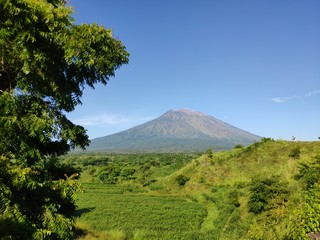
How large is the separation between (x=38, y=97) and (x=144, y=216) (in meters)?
28.1

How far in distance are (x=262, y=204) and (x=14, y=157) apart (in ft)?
96.6

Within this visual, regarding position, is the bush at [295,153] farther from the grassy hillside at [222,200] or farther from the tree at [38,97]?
the tree at [38,97]

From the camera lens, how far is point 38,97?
10.7m

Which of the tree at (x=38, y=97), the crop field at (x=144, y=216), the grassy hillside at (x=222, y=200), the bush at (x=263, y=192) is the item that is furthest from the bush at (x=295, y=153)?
the tree at (x=38, y=97)

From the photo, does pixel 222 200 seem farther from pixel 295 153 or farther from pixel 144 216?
pixel 295 153

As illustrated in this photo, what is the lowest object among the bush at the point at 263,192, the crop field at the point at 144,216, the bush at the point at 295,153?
the crop field at the point at 144,216

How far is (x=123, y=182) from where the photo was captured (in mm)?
73750

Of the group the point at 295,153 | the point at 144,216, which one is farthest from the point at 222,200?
the point at 295,153

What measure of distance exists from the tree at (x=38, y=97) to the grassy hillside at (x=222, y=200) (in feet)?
25.7

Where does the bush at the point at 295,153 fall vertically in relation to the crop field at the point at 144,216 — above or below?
above

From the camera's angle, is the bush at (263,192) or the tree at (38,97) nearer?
the tree at (38,97)

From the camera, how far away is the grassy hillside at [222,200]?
75.3 ft

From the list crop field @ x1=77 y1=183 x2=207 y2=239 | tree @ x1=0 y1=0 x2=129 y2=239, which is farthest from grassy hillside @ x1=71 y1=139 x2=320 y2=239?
tree @ x1=0 y1=0 x2=129 y2=239

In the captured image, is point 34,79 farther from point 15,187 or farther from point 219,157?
point 219,157
